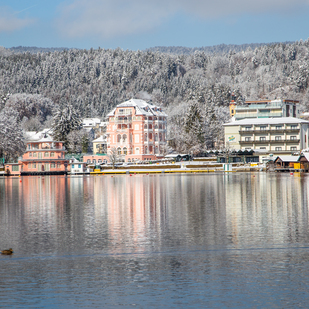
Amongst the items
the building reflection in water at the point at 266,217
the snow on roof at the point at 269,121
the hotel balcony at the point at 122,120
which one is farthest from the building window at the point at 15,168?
the building reflection in water at the point at 266,217

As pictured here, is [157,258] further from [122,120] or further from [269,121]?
[122,120]

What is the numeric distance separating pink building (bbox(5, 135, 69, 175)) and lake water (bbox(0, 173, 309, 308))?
89573 mm

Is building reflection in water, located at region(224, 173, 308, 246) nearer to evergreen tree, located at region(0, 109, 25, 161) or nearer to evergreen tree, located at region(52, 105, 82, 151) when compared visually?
evergreen tree, located at region(0, 109, 25, 161)

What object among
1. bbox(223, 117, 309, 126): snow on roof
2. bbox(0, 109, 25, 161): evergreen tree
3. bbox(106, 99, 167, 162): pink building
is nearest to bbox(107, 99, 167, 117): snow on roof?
bbox(106, 99, 167, 162): pink building

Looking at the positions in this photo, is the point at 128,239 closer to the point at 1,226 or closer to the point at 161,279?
the point at 161,279

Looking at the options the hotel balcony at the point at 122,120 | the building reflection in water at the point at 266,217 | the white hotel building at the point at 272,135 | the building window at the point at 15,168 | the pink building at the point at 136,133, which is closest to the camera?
the building reflection in water at the point at 266,217

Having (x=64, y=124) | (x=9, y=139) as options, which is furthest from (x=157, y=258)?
(x=64, y=124)

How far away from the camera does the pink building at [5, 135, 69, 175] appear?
427 ft

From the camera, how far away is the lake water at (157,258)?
58.4 feet

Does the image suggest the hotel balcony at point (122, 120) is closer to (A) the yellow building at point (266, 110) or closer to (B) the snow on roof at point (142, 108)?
(B) the snow on roof at point (142, 108)

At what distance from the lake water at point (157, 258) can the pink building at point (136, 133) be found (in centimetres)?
10769

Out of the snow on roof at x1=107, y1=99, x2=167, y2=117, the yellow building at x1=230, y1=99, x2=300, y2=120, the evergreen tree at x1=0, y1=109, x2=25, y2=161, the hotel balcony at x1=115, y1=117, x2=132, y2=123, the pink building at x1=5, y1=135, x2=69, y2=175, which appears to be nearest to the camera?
the evergreen tree at x1=0, y1=109, x2=25, y2=161

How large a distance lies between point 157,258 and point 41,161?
112 metres

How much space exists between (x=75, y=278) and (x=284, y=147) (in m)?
123
